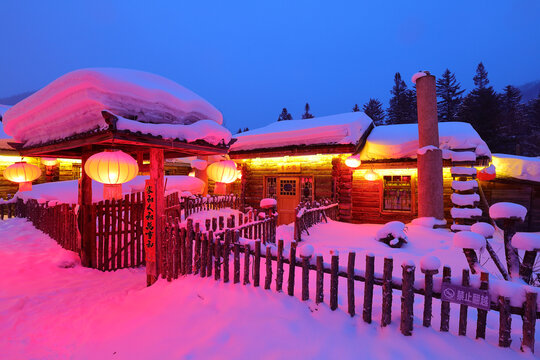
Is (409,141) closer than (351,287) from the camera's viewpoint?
No

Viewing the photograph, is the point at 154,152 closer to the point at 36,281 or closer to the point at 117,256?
the point at 117,256

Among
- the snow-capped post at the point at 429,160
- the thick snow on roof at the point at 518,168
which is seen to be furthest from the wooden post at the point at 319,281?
the thick snow on roof at the point at 518,168

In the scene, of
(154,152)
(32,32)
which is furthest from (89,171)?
(32,32)

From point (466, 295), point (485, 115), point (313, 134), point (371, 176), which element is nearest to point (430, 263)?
point (466, 295)

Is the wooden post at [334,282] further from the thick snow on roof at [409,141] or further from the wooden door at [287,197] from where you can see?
the wooden door at [287,197]

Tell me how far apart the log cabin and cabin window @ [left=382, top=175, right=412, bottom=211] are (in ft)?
0.13

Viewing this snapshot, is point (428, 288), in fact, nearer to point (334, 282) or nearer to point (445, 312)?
point (445, 312)

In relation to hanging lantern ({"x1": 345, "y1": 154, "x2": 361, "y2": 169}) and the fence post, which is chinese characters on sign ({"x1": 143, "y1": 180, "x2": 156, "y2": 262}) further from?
hanging lantern ({"x1": 345, "y1": 154, "x2": 361, "y2": 169})

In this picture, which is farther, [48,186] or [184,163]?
[184,163]

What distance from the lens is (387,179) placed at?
12.4m

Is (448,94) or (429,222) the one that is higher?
(448,94)

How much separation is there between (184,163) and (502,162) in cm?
2128

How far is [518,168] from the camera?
37.7 ft

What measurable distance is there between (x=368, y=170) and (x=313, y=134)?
115 inches
